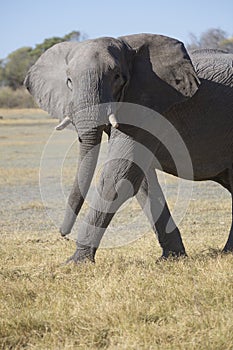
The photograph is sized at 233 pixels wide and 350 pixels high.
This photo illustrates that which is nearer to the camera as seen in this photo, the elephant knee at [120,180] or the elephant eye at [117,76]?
the elephant eye at [117,76]

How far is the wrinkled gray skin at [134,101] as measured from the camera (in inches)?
205

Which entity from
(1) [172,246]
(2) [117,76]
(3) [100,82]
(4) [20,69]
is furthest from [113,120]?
(4) [20,69]

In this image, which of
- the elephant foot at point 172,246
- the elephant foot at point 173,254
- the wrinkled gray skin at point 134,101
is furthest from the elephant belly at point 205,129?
the elephant foot at point 173,254

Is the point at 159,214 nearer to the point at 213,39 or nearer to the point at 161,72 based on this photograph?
the point at 161,72

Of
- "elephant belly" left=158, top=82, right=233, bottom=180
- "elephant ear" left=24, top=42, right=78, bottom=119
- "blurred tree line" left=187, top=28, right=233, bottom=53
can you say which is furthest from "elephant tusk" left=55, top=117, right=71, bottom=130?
"blurred tree line" left=187, top=28, right=233, bottom=53

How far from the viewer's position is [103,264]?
6.07 m

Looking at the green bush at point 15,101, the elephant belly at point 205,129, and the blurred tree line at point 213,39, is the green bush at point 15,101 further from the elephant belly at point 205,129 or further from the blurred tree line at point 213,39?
the elephant belly at point 205,129

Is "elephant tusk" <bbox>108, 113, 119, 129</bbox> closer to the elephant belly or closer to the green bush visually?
the elephant belly

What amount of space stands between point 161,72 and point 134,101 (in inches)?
13.8

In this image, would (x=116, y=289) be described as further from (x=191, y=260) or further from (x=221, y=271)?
(x=191, y=260)

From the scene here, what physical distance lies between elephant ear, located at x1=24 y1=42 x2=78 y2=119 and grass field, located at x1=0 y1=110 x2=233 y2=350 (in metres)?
1.30

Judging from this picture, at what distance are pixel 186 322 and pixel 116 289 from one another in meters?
0.83

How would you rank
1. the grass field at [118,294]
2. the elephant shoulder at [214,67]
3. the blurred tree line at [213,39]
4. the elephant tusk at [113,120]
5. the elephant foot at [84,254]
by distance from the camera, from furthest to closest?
the blurred tree line at [213,39] → the elephant shoulder at [214,67] → the elephant foot at [84,254] → the elephant tusk at [113,120] → the grass field at [118,294]

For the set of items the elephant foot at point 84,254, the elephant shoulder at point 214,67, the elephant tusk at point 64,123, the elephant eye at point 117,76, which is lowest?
the elephant foot at point 84,254
